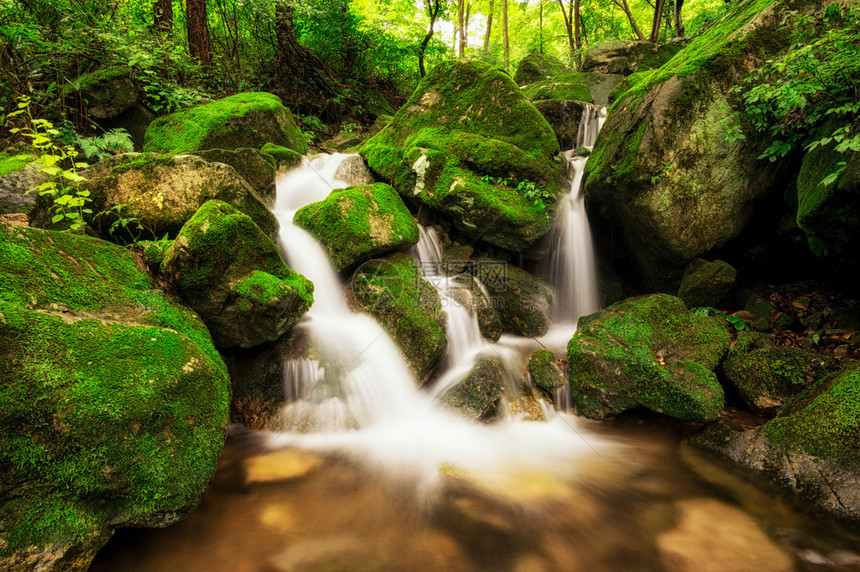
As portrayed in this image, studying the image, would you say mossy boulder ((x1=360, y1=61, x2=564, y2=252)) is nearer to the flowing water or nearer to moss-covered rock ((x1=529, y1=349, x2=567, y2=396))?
moss-covered rock ((x1=529, y1=349, x2=567, y2=396))

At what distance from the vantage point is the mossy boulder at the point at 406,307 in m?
4.63

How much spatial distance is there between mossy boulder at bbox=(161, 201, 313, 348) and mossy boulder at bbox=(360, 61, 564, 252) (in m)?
3.35

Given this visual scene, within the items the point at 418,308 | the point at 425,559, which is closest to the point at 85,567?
the point at 425,559

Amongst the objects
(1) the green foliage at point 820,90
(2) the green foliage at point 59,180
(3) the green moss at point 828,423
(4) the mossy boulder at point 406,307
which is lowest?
(3) the green moss at point 828,423

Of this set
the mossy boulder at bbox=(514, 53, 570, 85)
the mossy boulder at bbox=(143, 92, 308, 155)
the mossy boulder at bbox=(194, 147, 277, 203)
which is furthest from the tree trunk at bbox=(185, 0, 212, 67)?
the mossy boulder at bbox=(514, 53, 570, 85)

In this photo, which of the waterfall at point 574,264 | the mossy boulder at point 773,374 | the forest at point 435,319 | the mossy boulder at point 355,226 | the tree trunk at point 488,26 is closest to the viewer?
the forest at point 435,319

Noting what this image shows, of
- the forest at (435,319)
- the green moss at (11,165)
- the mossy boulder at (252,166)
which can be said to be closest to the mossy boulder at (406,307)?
the forest at (435,319)

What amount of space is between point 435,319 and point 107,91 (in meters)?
7.21

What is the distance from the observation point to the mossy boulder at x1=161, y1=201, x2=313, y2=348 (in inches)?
132

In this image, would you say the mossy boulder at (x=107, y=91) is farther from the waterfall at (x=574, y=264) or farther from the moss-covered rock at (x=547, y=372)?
the moss-covered rock at (x=547, y=372)

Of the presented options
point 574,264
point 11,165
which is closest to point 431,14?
point 574,264

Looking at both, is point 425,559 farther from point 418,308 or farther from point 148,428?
point 418,308

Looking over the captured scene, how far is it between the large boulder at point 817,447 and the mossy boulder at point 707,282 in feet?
6.61

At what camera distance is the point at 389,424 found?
164 inches
